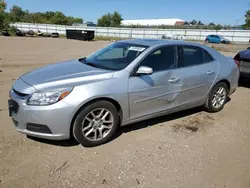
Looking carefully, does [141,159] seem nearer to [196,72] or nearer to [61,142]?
[61,142]

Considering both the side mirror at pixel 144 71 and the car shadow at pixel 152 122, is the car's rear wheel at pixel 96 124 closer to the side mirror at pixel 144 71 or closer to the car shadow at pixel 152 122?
the car shadow at pixel 152 122

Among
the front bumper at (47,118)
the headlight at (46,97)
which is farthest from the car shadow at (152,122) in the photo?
the headlight at (46,97)

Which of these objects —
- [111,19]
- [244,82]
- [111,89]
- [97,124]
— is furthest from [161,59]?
[111,19]

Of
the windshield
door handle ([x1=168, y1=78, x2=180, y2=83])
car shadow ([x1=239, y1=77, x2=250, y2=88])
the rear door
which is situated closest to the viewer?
the windshield

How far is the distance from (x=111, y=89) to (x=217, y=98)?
266 cm

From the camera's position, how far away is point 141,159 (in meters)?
3.13

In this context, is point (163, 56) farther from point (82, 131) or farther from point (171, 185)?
point (171, 185)

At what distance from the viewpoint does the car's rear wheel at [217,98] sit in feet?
15.5

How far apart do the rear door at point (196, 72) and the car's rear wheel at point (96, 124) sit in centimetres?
144

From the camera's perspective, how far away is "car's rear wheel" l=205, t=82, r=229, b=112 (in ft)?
15.5

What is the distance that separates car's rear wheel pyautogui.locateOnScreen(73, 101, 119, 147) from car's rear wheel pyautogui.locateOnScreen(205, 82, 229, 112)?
87.4 inches

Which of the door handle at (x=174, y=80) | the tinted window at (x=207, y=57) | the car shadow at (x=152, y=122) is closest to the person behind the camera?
the door handle at (x=174, y=80)

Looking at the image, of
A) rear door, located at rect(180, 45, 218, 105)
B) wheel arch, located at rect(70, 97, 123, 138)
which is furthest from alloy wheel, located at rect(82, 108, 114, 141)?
rear door, located at rect(180, 45, 218, 105)

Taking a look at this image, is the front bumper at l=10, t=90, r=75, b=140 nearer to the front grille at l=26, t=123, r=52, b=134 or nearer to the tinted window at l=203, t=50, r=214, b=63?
the front grille at l=26, t=123, r=52, b=134
